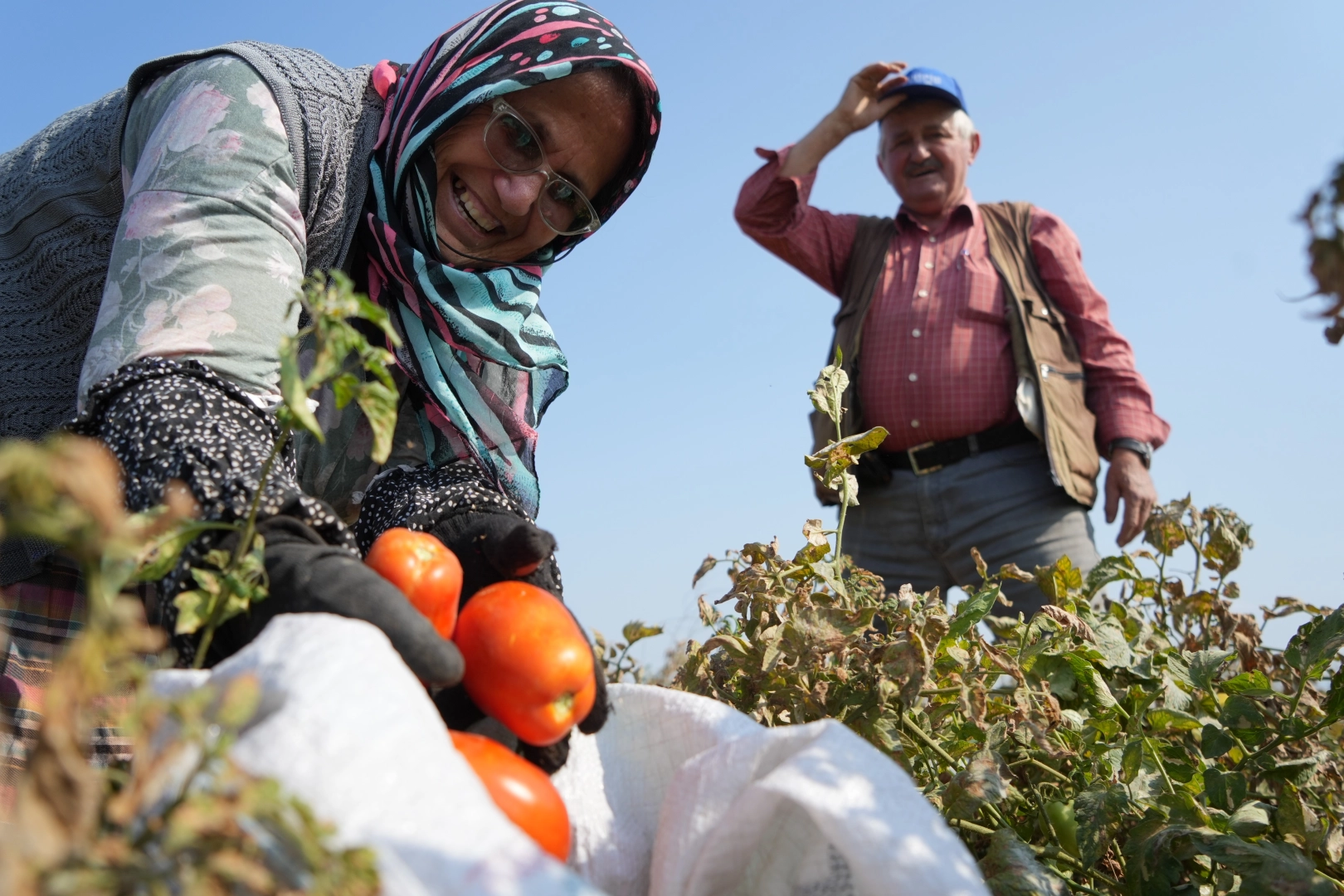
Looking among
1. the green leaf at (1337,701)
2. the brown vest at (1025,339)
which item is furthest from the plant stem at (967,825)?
the brown vest at (1025,339)

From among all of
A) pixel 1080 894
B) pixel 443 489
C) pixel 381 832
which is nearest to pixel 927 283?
pixel 443 489

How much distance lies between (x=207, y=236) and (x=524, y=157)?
2.18 feet

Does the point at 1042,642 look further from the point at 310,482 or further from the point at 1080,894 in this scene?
the point at 310,482

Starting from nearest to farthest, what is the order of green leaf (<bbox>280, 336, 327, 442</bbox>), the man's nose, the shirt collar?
green leaf (<bbox>280, 336, 327, 442</bbox>)
the man's nose
the shirt collar

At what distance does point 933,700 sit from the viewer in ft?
4.35

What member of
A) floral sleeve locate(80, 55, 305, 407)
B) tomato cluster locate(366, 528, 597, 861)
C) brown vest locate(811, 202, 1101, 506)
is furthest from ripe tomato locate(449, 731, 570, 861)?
brown vest locate(811, 202, 1101, 506)

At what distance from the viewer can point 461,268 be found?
189 cm

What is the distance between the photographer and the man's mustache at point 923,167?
3.78 m

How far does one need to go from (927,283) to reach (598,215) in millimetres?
1785

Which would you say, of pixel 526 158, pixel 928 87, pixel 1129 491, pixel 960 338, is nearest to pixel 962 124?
pixel 928 87

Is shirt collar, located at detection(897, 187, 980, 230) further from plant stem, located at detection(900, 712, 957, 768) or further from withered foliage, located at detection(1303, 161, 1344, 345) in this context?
withered foliage, located at detection(1303, 161, 1344, 345)

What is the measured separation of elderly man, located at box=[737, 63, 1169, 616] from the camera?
3.26m

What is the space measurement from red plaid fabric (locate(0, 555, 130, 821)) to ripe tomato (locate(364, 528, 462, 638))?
1.92 feet

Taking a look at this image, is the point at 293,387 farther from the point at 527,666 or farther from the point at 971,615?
the point at 971,615
